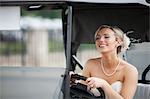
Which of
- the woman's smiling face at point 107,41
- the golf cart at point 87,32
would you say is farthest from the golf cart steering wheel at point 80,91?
the woman's smiling face at point 107,41

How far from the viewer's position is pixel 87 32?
3482 mm

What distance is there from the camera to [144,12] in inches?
118

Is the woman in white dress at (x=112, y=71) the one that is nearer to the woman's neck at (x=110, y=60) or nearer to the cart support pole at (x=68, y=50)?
the woman's neck at (x=110, y=60)

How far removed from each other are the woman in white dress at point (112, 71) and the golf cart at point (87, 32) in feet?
0.33

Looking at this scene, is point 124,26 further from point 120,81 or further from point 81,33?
point 120,81

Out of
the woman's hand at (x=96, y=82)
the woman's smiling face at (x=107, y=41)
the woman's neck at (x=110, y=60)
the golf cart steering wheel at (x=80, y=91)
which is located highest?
the woman's smiling face at (x=107, y=41)

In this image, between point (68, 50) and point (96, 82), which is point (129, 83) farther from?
point (68, 50)

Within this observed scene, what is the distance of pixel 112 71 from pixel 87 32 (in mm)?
1015

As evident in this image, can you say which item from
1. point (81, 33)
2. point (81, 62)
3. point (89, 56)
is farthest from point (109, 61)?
point (81, 33)

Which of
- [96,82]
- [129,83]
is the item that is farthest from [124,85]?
[96,82]

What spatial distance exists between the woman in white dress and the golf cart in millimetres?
100

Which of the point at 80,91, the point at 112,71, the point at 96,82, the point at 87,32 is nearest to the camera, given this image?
the point at 96,82

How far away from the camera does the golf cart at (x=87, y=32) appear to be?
A: 98.3 inches

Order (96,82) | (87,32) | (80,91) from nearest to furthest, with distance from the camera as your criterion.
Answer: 1. (96,82)
2. (80,91)
3. (87,32)
